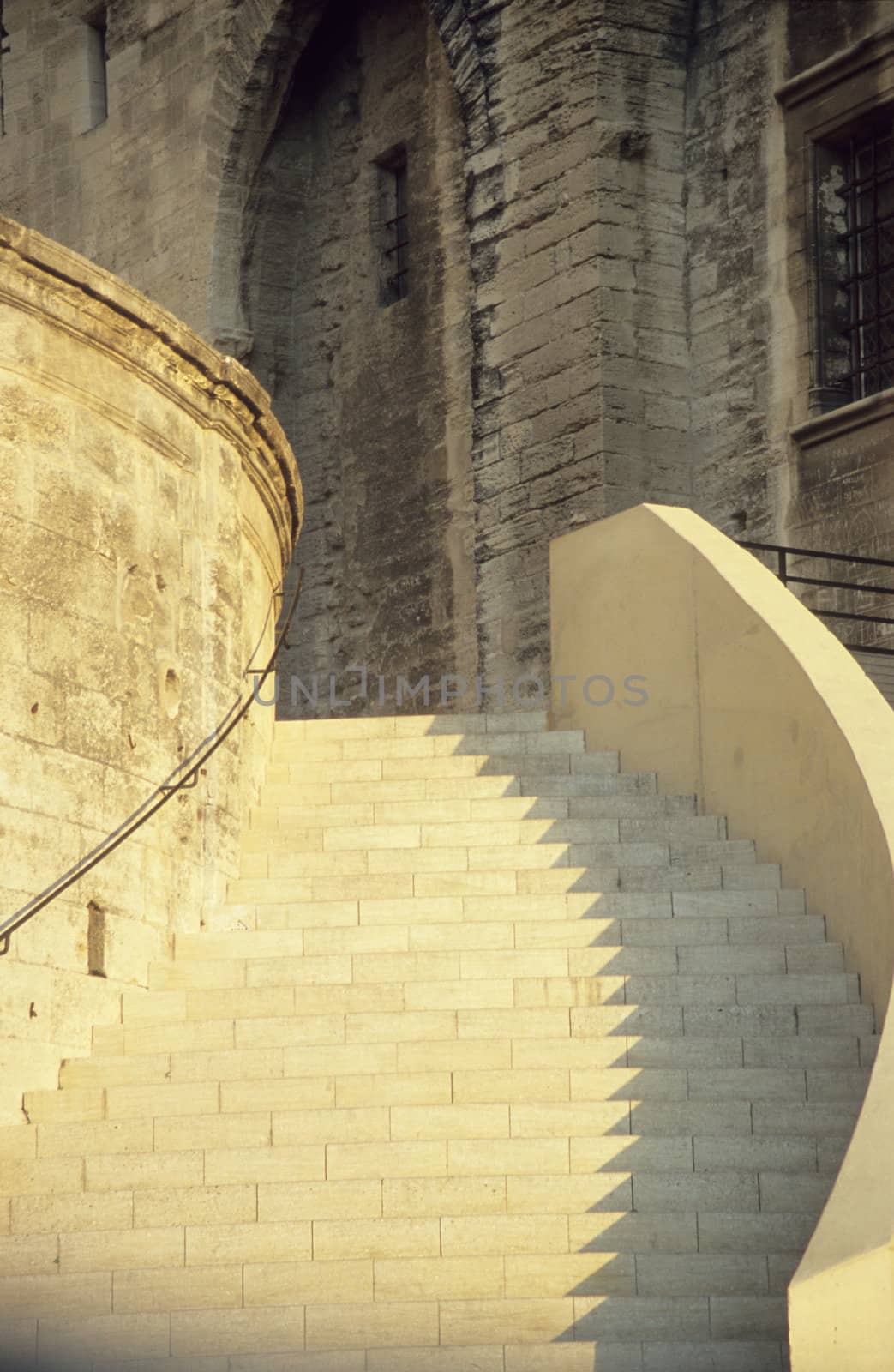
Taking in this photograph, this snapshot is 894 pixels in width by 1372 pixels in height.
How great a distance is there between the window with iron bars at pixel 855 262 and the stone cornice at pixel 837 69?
1.01 ft

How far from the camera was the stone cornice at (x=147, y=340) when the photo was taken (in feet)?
25.8

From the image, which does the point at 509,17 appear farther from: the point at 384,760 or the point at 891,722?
the point at 891,722

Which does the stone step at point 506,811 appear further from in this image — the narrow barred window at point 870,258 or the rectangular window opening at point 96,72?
the rectangular window opening at point 96,72

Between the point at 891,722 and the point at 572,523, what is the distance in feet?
18.8

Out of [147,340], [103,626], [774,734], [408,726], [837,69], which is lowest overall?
[774,734]

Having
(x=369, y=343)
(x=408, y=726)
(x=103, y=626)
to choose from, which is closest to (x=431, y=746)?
(x=408, y=726)

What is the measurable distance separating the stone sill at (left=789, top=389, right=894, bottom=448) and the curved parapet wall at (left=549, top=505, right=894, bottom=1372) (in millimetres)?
3006

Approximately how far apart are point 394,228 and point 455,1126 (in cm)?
1077

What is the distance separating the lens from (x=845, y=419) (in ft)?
42.2

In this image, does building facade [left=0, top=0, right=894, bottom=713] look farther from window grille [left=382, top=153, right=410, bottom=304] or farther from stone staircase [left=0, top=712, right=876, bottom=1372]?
stone staircase [left=0, top=712, right=876, bottom=1372]

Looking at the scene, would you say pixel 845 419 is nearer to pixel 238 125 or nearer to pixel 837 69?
pixel 837 69

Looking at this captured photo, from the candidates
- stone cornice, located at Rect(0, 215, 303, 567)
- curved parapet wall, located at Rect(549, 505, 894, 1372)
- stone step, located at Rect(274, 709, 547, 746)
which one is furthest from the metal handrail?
curved parapet wall, located at Rect(549, 505, 894, 1372)

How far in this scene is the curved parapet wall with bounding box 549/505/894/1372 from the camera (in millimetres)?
5355

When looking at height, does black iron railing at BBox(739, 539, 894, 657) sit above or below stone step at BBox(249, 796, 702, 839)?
above
